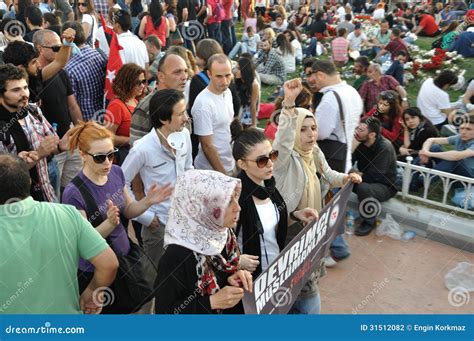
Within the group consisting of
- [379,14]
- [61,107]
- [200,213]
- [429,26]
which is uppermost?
[200,213]

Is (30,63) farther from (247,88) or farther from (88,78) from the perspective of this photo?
(247,88)

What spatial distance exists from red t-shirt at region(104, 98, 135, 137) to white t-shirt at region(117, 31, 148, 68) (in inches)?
73.2

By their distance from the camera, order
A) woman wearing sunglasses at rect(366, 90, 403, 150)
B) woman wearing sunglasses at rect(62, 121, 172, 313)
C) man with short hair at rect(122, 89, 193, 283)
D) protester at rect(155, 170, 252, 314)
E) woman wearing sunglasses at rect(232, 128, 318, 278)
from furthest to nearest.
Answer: woman wearing sunglasses at rect(366, 90, 403, 150) → man with short hair at rect(122, 89, 193, 283) → woman wearing sunglasses at rect(232, 128, 318, 278) → woman wearing sunglasses at rect(62, 121, 172, 313) → protester at rect(155, 170, 252, 314)

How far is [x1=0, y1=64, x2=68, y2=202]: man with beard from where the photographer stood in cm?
401

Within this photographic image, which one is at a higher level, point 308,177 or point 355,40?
point 308,177

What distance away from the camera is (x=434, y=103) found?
796cm

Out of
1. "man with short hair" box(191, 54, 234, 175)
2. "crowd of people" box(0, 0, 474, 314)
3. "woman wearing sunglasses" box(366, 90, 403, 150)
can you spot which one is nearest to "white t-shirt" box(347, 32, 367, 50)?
"crowd of people" box(0, 0, 474, 314)

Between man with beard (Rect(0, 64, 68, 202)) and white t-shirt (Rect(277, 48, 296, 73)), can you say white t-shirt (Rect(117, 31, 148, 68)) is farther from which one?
white t-shirt (Rect(277, 48, 296, 73))

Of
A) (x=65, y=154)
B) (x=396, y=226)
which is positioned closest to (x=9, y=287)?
(x=65, y=154)

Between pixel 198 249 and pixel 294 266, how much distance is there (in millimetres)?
1060

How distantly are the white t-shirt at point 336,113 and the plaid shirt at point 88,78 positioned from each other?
2.42m

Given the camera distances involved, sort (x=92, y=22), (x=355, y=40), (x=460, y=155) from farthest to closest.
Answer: (x=355, y=40)
(x=92, y=22)
(x=460, y=155)

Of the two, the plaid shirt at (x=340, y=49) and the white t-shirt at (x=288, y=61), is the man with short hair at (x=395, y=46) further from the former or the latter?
the white t-shirt at (x=288, y=61)

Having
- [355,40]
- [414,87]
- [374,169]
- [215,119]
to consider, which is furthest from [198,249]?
[355,40]
